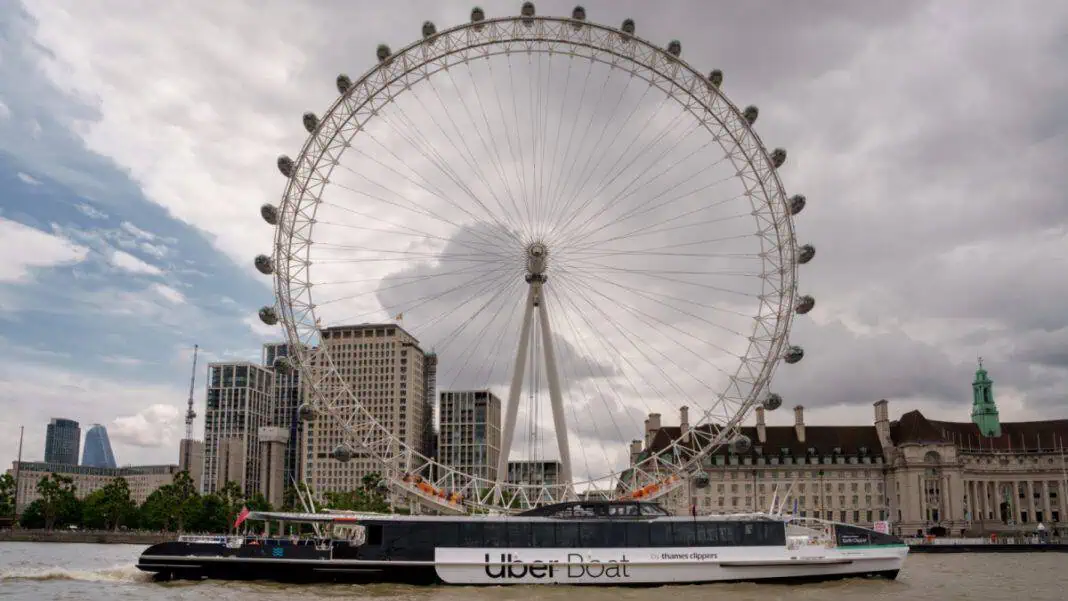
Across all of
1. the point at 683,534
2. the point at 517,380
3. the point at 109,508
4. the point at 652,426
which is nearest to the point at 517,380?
the point at 517,380

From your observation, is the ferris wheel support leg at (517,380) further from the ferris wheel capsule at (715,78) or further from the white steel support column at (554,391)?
the ferris wheel capsule at (715,78)

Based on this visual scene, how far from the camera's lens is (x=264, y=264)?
5403 centimetres

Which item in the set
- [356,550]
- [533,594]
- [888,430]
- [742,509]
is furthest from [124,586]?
[888,430]

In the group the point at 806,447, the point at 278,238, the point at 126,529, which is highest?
the point at 278,238

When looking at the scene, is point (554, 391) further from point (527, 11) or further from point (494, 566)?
point (527, 11)

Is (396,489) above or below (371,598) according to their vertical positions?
above

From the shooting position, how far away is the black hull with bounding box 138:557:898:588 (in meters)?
46.5

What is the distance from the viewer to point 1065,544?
Result: 3890 inches

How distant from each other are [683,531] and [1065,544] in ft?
232

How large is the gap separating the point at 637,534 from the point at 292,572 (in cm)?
1670

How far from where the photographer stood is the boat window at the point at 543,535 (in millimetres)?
47031

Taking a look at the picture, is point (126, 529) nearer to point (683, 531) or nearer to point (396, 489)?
point (396, 489)

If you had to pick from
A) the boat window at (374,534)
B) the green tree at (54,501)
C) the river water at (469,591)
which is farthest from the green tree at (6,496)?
the boat window at (374,534)

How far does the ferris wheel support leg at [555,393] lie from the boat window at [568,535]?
5500mm
